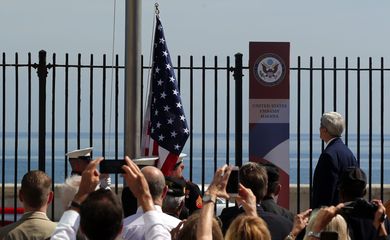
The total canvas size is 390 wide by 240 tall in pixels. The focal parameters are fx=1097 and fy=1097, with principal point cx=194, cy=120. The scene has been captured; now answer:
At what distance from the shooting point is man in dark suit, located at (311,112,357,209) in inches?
385

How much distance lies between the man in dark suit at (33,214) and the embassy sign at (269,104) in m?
5.27

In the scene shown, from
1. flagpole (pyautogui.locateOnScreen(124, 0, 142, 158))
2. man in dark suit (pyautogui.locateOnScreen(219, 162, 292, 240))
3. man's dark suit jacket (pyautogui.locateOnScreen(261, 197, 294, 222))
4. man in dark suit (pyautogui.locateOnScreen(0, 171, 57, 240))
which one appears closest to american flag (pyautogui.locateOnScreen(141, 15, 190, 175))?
flagpole (pyautogui.locateOnScreen(124, 0, 142, 158))

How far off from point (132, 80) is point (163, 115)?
799mm

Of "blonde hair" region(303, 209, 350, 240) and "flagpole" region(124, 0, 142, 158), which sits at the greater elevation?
"flagpole" region(124, 0, 142, 158)

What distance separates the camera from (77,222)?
565cm

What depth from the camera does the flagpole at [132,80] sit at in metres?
10.4

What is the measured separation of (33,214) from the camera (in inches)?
266

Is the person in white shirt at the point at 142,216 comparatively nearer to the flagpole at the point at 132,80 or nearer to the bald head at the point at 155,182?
the bald head at the point at 155,182

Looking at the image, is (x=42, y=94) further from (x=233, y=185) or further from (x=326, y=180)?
(x=233, y=185)

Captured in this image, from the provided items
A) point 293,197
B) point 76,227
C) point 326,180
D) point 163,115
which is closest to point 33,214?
point 76,227

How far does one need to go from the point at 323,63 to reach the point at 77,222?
23.3 ft

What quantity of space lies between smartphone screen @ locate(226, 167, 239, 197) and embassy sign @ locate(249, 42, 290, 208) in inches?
207

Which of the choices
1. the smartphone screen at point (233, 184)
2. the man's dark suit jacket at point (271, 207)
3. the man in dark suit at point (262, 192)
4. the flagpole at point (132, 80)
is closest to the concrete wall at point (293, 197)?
the flagpole at point (132, 80)

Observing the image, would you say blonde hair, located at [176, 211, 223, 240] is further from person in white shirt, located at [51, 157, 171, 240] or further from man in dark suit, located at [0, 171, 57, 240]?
man in dark suit, located at [0, 171, 57, 240]
